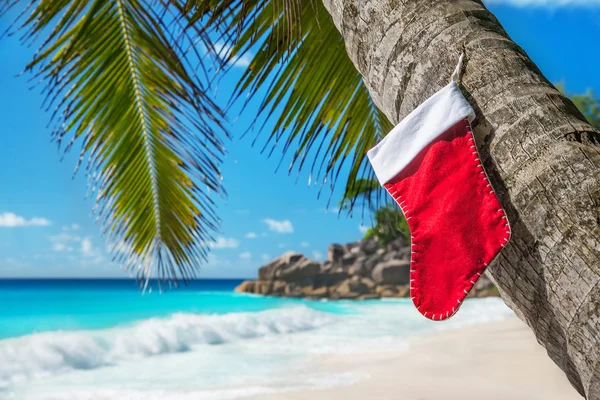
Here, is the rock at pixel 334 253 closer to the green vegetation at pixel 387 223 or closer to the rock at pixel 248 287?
the green vegetation at pixel 387 223

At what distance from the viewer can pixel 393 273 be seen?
22766 millimetres

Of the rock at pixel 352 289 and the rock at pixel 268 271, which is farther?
the rock at pixel 268 271

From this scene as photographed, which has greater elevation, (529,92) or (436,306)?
(529,92)

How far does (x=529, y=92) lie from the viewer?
1048 millimetres

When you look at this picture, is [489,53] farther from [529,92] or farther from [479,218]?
[479,218]

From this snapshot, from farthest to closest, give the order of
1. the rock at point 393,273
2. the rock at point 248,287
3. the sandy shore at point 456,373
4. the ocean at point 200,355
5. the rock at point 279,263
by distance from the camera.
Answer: the rock at point 248,287, the rock at point 279,263, the rock at point 393,273, the ocean at point 200,355, the sandy shore at point 456,373

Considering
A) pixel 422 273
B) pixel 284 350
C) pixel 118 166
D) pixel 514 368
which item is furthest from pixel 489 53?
pixel 284 350

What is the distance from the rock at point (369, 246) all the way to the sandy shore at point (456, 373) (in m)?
18.6

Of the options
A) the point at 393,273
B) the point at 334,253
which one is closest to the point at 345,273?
the point at 334,253

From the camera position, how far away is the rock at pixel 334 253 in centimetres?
2498

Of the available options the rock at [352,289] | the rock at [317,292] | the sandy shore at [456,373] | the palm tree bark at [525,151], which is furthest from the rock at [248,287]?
the palm tree bark at [525,151]

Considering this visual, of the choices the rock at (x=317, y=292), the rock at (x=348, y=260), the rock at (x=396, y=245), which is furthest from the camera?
the rock at (x=348, y=260)

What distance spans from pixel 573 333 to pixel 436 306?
0.31 meters

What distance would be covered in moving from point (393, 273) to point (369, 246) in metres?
2.75
